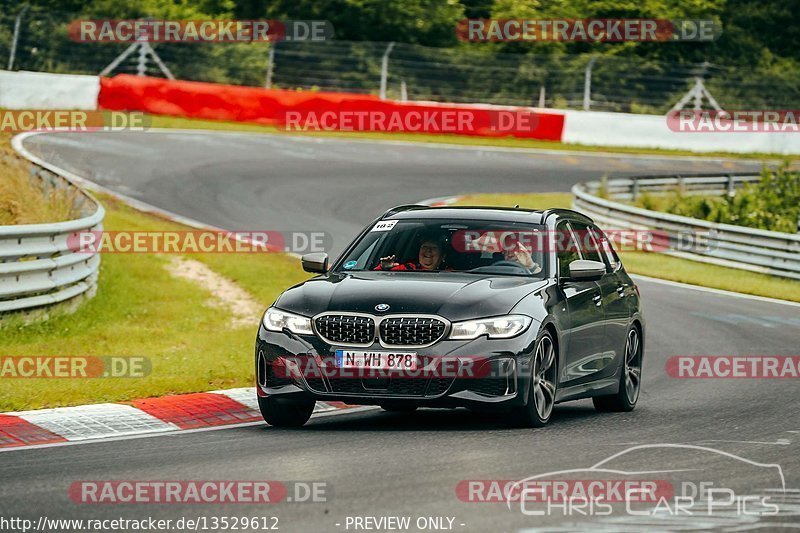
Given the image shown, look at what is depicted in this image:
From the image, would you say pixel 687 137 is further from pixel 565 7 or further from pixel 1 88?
pixel 1 88

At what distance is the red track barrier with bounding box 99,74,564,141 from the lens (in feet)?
131

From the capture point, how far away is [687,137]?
145ft

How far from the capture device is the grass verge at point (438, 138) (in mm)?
39750

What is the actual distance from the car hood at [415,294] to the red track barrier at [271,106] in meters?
29.8

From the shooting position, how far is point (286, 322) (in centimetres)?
1010

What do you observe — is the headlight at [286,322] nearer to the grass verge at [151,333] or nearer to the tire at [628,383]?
the grass verge at [151,333]

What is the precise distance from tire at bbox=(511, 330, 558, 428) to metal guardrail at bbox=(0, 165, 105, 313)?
252 inches

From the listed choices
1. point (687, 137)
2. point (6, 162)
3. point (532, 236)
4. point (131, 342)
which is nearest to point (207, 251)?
point (6, 162)

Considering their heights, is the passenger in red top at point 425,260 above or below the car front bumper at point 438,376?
above

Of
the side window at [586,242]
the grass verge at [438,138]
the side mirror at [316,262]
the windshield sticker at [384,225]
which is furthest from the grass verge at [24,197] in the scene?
the grass verge at [438,138]

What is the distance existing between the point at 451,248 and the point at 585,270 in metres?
1.00

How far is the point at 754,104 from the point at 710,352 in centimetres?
3023

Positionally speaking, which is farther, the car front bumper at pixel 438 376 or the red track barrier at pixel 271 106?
the red track barrier at pixel 271 106

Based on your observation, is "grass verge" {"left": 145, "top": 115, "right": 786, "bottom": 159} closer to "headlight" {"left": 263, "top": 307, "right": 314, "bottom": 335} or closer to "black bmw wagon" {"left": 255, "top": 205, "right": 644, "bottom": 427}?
"black bmw wagon" {"left": 255, "top": 205, "right": 644, "bottom": 427}
